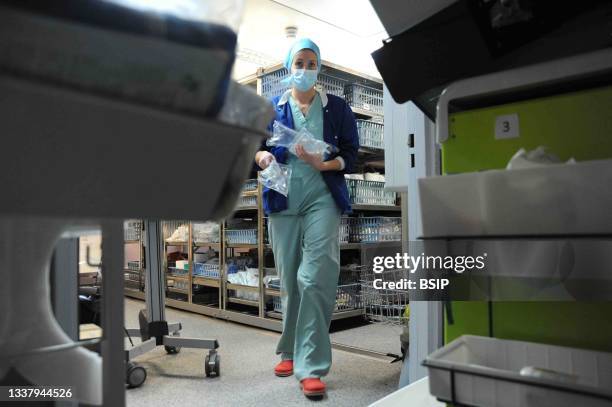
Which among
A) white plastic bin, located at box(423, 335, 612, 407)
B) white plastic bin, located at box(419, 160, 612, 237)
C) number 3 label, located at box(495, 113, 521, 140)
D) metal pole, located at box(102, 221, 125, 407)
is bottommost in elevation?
white plastic bin, located at box(423, 335, 612, 407)

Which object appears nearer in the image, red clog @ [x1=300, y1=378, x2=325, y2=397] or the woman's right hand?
red clog @ [x1=300, y1=378, x2=325, y2=397]

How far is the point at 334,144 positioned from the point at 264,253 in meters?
1.31

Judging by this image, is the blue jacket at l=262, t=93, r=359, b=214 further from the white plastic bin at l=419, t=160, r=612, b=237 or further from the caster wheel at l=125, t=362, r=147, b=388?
the white plastic bin at l=419, t=160, r=612, b=237

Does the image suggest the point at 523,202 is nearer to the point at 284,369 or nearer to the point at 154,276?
the point at 284,369

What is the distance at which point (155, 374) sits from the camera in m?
1.88

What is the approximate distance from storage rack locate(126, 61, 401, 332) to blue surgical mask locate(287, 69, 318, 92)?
971 mm

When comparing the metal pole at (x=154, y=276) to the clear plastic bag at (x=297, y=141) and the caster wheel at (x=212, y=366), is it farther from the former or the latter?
the clear plastic bag at (x=297, y=141)

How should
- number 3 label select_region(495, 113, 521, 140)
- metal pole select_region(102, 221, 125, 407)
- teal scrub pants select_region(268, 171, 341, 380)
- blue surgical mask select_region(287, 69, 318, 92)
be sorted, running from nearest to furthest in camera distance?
1. metal pole select_region(102, 221, 125, 407)
2. number 3 label select_region(495, 113, 521, 140)
3. teal scrub pants select_region(268, 171, 341, 380)
4. blue surgical mask select_region(287, 69, 318, 92)

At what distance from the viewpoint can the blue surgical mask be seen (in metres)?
1.88

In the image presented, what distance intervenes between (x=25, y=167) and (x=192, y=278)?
11.1ft

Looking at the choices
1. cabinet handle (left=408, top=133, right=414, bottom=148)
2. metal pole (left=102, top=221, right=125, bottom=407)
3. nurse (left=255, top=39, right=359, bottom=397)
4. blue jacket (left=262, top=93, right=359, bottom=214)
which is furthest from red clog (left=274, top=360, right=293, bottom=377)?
metal pole (left=102, top=221, right=125, bottom=407)

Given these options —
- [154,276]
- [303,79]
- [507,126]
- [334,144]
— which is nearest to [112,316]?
[507,126]

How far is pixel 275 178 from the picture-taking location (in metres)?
1.76

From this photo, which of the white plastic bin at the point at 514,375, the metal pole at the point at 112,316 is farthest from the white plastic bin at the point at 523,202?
the metal pole at the point at 112,316
